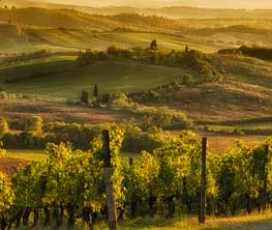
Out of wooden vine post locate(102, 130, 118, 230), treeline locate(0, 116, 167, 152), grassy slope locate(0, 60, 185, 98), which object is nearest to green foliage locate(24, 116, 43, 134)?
treeline locate(0, 116, 167, 152)

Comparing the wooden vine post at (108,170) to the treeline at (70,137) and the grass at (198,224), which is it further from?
the treeline at (70,137)

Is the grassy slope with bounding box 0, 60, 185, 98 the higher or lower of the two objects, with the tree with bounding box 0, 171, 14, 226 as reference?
lower

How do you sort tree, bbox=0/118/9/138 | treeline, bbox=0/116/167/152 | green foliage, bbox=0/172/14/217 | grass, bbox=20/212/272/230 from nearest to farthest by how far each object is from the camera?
grass, bbox=20/212/272/230
green foliage, bbox=0/172/14/217
treeline, bbox=0/116/167/152
tree, bbox=0/118/9/138

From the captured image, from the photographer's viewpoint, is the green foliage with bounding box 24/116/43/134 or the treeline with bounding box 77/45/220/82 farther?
the treeline with bounding box 77/45/220/82

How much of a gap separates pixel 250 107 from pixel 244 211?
79.1 meters

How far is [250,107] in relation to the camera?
130 metres

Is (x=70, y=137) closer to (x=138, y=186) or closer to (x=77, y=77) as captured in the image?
(x=138, y=186)

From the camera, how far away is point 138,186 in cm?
4962

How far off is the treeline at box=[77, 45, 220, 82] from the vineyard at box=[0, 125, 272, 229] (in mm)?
97788

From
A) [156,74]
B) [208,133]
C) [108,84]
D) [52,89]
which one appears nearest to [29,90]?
[52,89]

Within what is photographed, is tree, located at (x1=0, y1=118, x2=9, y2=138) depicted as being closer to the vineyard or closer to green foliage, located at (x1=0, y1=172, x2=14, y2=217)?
the vineyard

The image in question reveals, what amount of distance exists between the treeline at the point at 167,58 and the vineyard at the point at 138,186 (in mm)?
97788

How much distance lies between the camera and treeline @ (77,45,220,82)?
158 meters

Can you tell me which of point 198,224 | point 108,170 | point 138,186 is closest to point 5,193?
point 138,186
